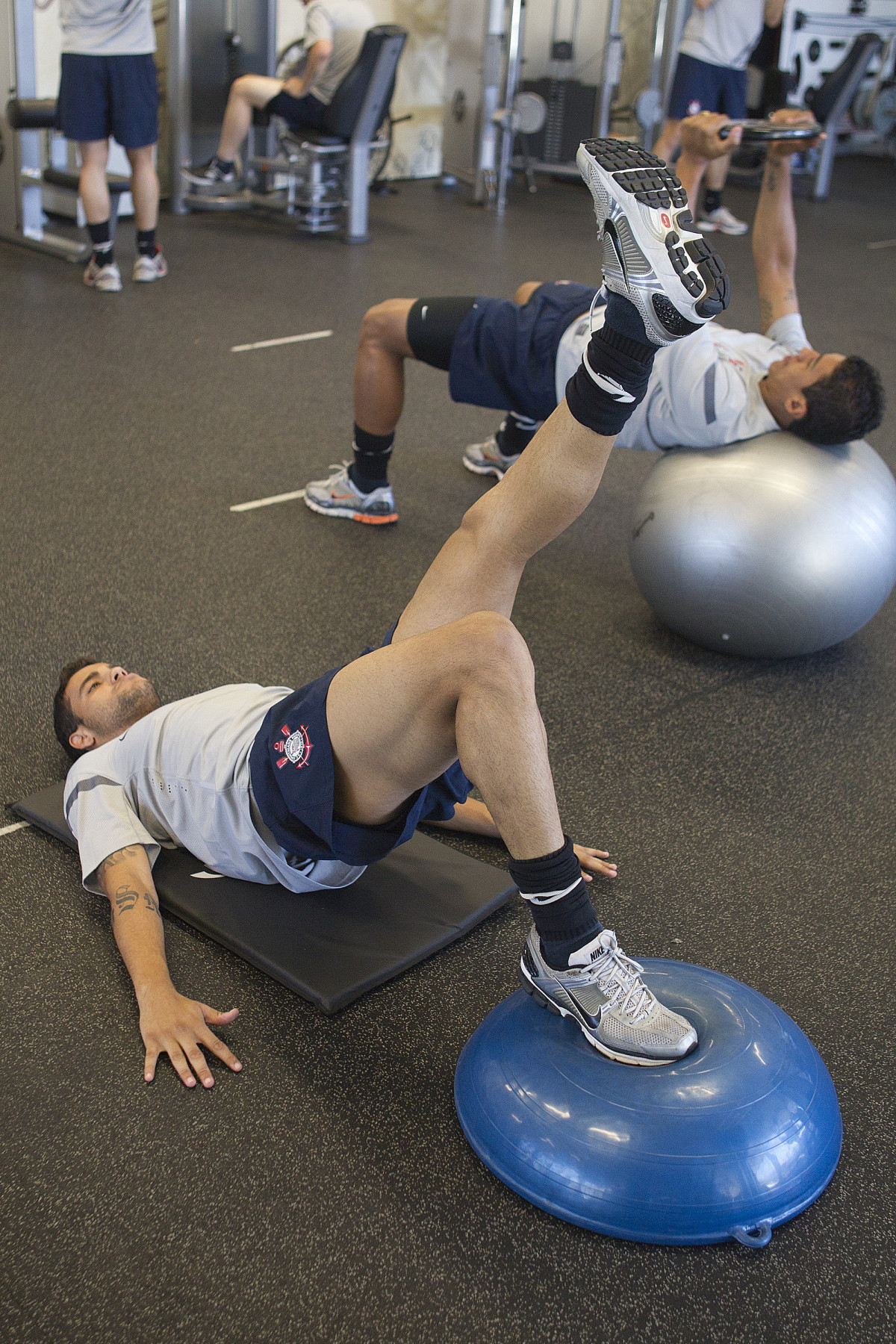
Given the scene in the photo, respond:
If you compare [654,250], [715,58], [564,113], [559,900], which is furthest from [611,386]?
[564,113]

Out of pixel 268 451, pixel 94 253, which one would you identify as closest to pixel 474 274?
pixel 94 253

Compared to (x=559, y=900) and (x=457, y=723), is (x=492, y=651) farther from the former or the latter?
(x=559, y=900)

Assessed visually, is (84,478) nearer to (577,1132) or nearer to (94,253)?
(94,253)

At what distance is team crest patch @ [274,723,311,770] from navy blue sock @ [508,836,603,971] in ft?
1.03

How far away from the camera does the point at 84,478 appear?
10.6 feet

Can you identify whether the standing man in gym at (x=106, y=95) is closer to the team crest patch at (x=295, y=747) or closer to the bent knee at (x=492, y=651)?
the team crest patch at (x=295, y=747)

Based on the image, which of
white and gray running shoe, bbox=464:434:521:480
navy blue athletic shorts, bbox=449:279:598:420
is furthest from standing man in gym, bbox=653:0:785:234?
navy blue athletic shorts, bbox=449:279:598:420

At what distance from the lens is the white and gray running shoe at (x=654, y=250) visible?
1239 mm

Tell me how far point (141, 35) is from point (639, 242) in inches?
158

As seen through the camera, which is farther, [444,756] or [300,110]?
[300,110]


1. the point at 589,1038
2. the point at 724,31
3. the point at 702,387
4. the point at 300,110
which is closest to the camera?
the point at 589,1038

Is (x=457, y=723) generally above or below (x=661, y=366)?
below

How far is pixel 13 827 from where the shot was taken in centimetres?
189

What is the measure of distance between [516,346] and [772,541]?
75cm
